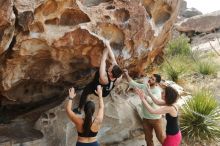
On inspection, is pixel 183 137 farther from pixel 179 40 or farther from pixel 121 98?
pixel 179 40

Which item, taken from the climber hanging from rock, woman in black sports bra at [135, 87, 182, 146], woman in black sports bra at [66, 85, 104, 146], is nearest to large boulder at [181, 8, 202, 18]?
the climber hanging from rock

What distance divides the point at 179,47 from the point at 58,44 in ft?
45.9

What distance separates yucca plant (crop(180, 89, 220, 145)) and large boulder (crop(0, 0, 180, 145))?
1.62 m

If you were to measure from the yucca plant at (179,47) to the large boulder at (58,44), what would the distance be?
1049 centimetres

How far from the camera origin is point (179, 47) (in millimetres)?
20109

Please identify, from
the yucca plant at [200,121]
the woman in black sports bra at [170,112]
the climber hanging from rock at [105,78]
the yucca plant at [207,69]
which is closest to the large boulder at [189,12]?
the yucca plant at [207,69]

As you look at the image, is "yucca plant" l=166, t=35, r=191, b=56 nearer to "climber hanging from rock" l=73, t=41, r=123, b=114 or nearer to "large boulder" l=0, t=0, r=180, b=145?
"large boulder" l=0, t=0, r=180, b=145

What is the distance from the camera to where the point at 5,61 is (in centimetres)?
675

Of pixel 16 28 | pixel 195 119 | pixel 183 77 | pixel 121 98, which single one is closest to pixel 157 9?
pixel 121 98

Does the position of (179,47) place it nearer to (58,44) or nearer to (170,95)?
(58,44)

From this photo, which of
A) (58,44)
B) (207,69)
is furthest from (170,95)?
(207,69)

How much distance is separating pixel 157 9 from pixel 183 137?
10.1 feet

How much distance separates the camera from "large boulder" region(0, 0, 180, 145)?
21.0 feet

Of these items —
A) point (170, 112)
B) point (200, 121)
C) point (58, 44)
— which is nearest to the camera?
point (170, 112)
